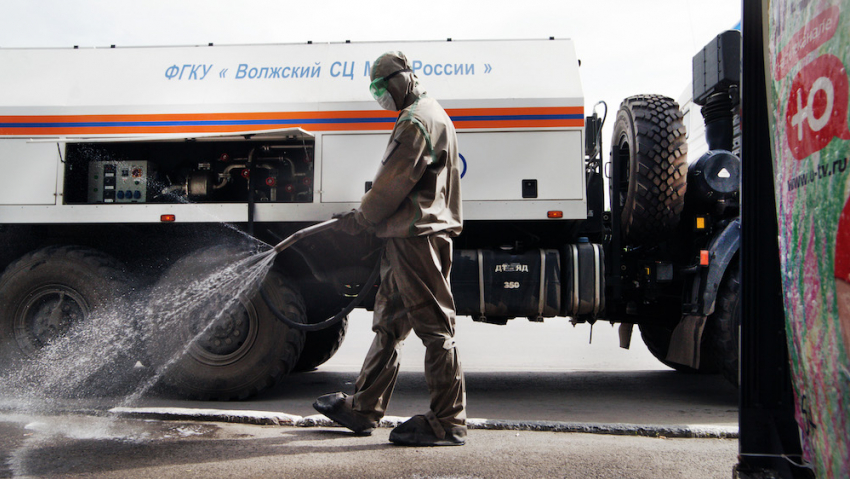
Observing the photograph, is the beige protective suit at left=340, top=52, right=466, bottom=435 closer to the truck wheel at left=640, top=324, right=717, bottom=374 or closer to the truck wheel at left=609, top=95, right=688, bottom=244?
the truck wheel at left=609, top=95, right=688, bottom=244

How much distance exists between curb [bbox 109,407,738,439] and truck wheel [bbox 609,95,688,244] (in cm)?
184

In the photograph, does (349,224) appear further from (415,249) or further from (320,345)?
(320,345)

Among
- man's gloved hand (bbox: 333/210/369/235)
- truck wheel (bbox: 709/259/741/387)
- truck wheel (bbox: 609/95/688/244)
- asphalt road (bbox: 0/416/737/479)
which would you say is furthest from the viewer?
truck wheel (bbox: 609/95/688/244)

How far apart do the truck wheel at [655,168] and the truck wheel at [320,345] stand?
2.82m

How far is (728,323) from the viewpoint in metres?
4.79

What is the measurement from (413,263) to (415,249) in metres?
0.08

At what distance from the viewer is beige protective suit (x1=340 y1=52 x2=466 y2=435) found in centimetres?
344

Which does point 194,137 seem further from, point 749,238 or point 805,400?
point 805,400

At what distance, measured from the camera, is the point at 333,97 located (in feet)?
16.7

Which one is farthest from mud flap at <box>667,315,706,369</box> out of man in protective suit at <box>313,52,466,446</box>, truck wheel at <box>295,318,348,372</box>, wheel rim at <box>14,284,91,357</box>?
wheel rim at <box>14,284,91,357</box>

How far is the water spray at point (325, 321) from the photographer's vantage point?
162 inches

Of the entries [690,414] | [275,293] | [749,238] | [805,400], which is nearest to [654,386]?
[690,414]

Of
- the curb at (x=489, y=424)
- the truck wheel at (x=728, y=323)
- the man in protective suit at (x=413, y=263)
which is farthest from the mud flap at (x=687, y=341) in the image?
the man in protective suit at (x=413, y=263)

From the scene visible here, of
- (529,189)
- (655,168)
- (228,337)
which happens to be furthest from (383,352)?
(655,168)
